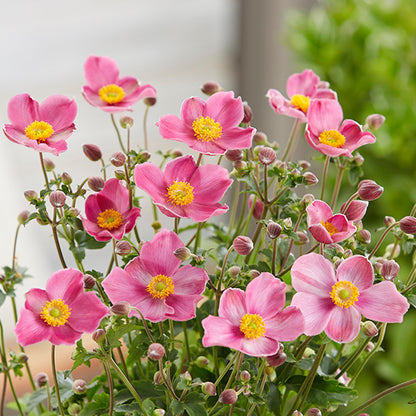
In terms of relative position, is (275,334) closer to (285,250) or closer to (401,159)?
(285,250)

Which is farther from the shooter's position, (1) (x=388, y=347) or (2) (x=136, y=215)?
(1) (x=388, y=347)

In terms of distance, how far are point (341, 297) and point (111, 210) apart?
0.16m

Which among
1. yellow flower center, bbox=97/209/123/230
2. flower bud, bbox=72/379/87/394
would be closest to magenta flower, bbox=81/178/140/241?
yellow flower center, bbox=97/209/123/230

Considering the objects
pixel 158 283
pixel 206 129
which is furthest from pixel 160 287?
pixel 206 129

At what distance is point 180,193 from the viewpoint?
1.27 feet

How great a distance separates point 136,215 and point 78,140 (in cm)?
115

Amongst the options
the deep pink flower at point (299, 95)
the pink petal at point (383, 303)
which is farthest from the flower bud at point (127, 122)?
the pink petal at point (383, 303)

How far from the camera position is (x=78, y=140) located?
1.50 meters

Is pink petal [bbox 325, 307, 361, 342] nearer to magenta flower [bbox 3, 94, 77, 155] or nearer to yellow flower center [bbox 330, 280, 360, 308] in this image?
yellow flower center [bbox 330, 280, 360, 308]

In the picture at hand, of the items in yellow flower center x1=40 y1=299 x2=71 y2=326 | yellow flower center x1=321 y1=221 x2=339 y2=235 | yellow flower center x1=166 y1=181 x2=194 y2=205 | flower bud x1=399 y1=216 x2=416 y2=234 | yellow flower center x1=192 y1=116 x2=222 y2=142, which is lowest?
yellow flower center x1=40 y1=299 x2=71 y2=326

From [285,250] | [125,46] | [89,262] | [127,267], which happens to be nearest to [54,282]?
[127,267]

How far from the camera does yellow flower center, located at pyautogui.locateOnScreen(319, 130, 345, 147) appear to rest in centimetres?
42

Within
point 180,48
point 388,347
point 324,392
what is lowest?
point 388,347

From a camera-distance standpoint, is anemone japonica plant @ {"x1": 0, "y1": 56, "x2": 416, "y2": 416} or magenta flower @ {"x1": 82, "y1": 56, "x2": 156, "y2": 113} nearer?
anemone japonica plant @ {"x1": 0, "y1": 56, "x2": 416, "y2": 416}
